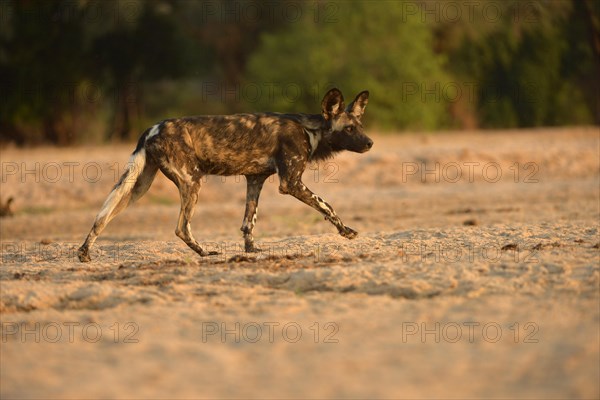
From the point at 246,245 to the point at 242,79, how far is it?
3267cm

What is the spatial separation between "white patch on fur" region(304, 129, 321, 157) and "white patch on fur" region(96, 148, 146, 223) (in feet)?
5.60

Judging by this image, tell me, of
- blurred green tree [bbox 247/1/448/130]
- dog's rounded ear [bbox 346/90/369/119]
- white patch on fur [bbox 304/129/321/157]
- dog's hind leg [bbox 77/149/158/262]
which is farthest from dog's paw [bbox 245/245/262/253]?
blurred green tree [bbox 247/1/448/130]

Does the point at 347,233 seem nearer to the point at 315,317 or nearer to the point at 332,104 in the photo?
the point at 332,104

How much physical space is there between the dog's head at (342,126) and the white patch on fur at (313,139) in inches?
5.6

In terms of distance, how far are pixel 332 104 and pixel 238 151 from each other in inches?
44.1

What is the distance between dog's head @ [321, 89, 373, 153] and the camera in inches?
384

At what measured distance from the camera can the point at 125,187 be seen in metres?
8.95

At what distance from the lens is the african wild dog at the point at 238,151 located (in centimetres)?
902

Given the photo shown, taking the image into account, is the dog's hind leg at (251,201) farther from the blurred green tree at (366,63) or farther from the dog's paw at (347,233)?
the blurred green tree at (366,63)

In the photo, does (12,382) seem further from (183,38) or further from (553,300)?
(183,38)

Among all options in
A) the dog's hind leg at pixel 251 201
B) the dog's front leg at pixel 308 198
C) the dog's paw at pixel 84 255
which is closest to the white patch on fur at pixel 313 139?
the dog's front leg at pixel 308 198

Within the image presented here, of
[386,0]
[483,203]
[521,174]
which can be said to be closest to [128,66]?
[386,0]

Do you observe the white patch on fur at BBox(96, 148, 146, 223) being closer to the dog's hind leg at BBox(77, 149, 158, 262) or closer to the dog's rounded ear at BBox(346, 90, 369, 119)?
A: the dog's hind leg at BBox(77, 149, 158, 262)

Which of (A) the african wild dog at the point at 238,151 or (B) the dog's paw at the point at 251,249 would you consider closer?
(A) the african wild dog at the point at 238,151
